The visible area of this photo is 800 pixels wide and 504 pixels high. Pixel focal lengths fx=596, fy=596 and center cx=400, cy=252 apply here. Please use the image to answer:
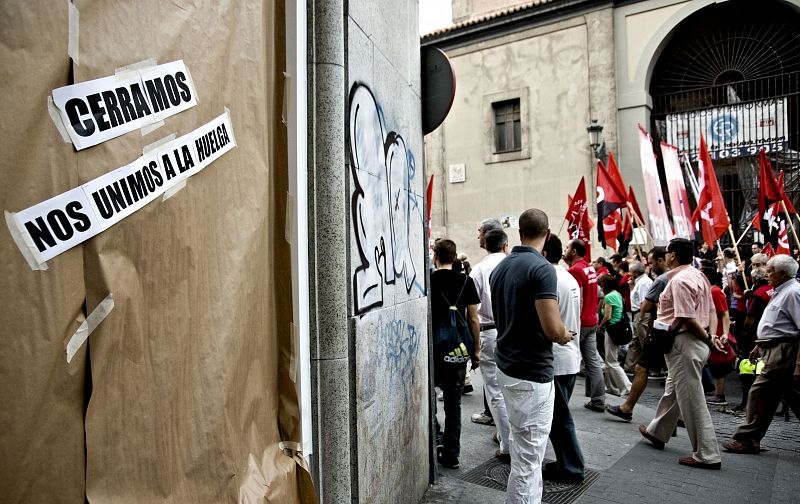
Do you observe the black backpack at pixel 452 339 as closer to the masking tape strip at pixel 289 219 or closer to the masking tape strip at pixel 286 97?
the masking tape strip at pixel 289 219

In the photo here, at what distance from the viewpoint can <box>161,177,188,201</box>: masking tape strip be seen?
6.24 feet

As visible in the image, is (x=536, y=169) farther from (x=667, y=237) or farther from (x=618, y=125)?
(x=667, y=237)

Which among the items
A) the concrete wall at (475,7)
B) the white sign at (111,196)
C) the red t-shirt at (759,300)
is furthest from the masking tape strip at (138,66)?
the concrete wall at (475,7)

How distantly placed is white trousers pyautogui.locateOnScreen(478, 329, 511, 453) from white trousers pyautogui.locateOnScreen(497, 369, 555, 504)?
953 mm

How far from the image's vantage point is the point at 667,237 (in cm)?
1035

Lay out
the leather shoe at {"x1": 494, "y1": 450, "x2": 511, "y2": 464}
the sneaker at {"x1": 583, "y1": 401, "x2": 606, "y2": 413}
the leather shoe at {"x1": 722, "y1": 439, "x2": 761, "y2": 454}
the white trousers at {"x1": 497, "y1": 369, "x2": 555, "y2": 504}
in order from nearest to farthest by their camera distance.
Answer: the white trousers at {"x1": 497, "y1": 369, "x2": 555, "y2": 504}
the leather shoe at {"x1": 494, "y1": 450, "x2": 511, "y2": 464}
the leather shoe at {"x1": 722, "y1": 439, "x2": 761, "y2": 454}
the sneaker at {"x1": 583, "y1": 401, "x2": 606, "y2": 413}

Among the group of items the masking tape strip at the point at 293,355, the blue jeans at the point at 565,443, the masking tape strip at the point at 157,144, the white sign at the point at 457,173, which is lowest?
the blue jeans at the point at 565,443

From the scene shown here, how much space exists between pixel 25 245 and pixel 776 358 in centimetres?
603

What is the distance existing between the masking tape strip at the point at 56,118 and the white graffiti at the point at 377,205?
1.74 metres

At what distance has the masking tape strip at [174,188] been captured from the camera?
1900 millimetres

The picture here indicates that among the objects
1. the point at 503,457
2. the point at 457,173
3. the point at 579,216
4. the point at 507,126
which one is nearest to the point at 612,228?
the point at 579,216

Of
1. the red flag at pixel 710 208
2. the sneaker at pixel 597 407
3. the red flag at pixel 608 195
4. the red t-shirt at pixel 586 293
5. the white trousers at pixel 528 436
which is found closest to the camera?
the white trousers at pixel 528 436

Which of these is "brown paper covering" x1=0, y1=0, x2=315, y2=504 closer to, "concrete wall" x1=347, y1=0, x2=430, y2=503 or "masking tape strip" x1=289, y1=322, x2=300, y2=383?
"masking tape strip" x1=289, y1=322, x2=300, y2=383

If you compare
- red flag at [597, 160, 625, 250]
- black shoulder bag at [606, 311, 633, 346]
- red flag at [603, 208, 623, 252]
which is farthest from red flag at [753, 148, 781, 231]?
black shoulder bag at [606, 311, 633, 346]
